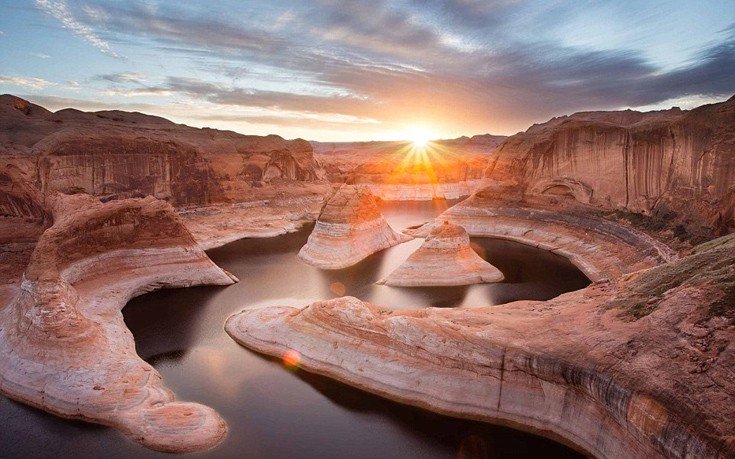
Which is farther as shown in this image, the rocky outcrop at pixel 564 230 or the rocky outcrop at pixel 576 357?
the rocky outcrop at pixel 564 230

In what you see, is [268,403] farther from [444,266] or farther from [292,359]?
[444,266]

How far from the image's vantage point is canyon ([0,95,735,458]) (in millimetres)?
10773

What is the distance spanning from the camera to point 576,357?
1182cm

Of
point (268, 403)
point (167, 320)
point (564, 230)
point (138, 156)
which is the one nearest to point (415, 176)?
point (564, 230)

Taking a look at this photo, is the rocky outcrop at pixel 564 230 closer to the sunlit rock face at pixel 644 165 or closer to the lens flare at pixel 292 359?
the sunlit rock face at pixel 644 165

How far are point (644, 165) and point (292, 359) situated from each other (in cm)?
2870

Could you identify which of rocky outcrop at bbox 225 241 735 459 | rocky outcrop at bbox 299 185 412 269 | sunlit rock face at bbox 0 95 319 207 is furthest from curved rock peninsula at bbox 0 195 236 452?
sunlit rock face at bbox 0 95 319 207

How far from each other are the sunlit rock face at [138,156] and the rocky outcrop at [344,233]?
1828 cm

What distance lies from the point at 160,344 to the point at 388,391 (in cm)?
1032

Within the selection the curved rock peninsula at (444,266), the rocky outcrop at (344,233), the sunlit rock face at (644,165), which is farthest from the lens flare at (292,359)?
the sunlit rock face at (644,165)

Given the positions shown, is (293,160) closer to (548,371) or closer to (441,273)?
(441,273)

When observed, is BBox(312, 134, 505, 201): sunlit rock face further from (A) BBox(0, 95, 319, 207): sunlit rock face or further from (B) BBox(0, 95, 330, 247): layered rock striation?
(A) BBox(0, 95, 319, 207): sunlit rock face

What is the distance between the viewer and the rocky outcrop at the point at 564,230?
27.4m

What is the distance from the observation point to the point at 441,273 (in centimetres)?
2647
